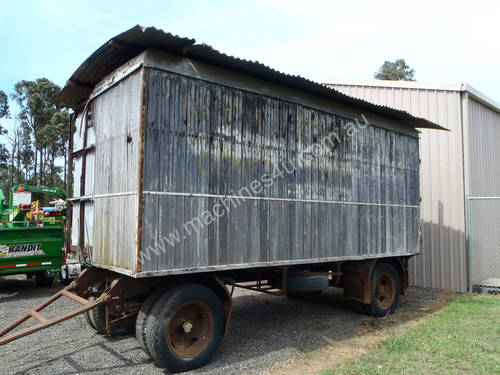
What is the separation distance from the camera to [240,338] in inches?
252

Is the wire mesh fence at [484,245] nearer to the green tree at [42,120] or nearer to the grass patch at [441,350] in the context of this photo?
the grass patch at [441,350]

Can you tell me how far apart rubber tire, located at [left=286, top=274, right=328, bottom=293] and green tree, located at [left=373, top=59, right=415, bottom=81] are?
40.9 meters

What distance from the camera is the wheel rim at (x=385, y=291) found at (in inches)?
326

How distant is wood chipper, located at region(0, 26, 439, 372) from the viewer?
196 inches

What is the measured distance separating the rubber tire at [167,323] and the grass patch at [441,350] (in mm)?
1538

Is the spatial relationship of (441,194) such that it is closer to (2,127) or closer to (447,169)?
(447,169)

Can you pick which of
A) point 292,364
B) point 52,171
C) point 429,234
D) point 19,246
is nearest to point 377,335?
point 292,364

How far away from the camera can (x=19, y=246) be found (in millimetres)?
9703

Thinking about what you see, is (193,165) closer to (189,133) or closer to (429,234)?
(189,133)

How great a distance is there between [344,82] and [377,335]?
8531 mm

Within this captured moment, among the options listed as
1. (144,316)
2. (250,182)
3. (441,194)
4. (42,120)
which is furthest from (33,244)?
(42,120)

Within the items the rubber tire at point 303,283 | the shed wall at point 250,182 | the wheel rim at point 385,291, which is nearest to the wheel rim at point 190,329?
the shed wall at point 250,182

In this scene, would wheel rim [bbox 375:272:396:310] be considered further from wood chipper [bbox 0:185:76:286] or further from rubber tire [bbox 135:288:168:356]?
wood chipper [bbox 0:185:76:286]

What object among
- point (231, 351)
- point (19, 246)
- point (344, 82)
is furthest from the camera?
point (344, 82)
